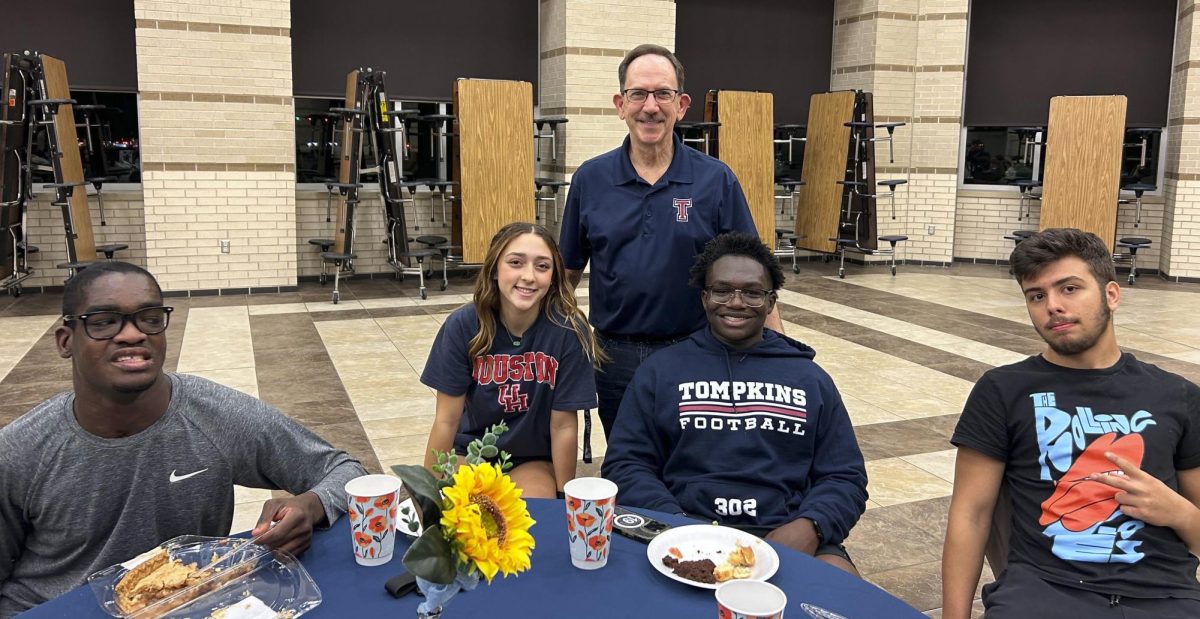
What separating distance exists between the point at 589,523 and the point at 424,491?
1.29ft

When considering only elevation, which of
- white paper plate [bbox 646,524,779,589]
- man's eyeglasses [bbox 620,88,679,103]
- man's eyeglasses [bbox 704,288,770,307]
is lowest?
white paper plate [bbox 646,524,779,589]

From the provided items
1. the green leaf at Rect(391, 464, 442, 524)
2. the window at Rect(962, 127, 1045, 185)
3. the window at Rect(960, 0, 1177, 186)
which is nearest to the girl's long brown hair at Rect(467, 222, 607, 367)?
the green leaf at Rect(391, 464, 442, 524)

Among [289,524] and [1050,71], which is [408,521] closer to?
[289,524]

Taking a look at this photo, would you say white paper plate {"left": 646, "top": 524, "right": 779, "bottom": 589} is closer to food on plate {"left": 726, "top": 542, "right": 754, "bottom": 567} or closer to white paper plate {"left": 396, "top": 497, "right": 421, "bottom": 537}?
food on plate {"left": 726, "top": 542, "right": 754, "bottom": 567}

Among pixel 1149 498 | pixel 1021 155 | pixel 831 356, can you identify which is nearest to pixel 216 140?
pixel 831 356

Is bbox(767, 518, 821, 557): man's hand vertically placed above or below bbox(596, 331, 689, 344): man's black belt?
below

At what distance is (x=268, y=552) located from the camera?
151cm

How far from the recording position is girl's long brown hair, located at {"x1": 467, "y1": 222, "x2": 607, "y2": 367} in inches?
101

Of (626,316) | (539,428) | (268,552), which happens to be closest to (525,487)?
(539,428)

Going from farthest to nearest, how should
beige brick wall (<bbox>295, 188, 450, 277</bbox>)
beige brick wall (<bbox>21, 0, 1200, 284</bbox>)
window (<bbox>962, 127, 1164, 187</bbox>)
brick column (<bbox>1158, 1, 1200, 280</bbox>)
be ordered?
window (<bbox>962, 127, 1164, 187</bbox>) → brick column (<bbox>1158, 1, 1200, 280</bbox>) → beige brick wall (<bbox>295, 188, 450, 277</bbox>) → beige brick wall (<bbox>21, 0, 1200, 284</bbox>)

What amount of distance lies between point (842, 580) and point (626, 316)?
1.42m

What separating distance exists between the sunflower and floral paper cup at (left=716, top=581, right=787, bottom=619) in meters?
0.28

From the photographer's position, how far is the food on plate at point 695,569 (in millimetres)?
1469

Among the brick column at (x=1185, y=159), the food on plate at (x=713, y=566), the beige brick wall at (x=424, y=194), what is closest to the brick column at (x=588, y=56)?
the beige brick wall at (x=424, y=194)
